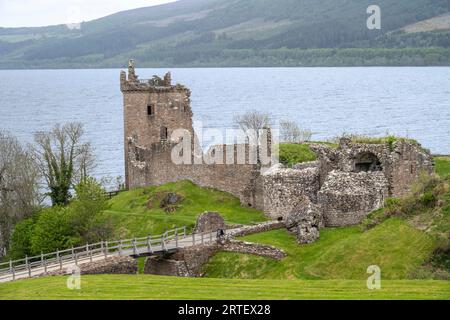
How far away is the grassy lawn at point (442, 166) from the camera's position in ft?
182

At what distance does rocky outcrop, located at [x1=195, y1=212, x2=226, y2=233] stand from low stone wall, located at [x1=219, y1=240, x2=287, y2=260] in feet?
12.3

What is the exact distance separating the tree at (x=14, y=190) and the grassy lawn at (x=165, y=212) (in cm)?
834

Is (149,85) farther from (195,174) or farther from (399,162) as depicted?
(399,162)

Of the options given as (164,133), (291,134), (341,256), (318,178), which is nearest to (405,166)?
(318,178)

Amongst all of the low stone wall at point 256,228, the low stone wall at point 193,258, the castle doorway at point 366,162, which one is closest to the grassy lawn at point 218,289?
the low stone wall at point 193,258

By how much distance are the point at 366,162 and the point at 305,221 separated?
20.4 feet

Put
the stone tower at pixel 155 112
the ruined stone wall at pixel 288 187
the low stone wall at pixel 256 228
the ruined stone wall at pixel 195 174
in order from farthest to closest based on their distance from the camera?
1. the stone tower at pixel 155 112
2. the ruined stone wall at pixel 195 174
3. the ruined stone wall at pixel 288 187
4. the low stone wall at pixel 256 228

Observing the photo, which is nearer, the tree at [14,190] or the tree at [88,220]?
the tree at [88,220]

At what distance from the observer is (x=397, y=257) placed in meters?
37.8

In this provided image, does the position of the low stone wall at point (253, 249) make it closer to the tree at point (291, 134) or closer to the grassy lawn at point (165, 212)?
the grassy lawn at point (165, 212)

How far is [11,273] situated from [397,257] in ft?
57.3

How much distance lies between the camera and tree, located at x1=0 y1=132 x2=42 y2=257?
67.9m

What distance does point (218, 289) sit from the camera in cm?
3200

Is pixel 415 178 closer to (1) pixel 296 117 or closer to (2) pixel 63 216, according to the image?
(2) pixel 63 216
